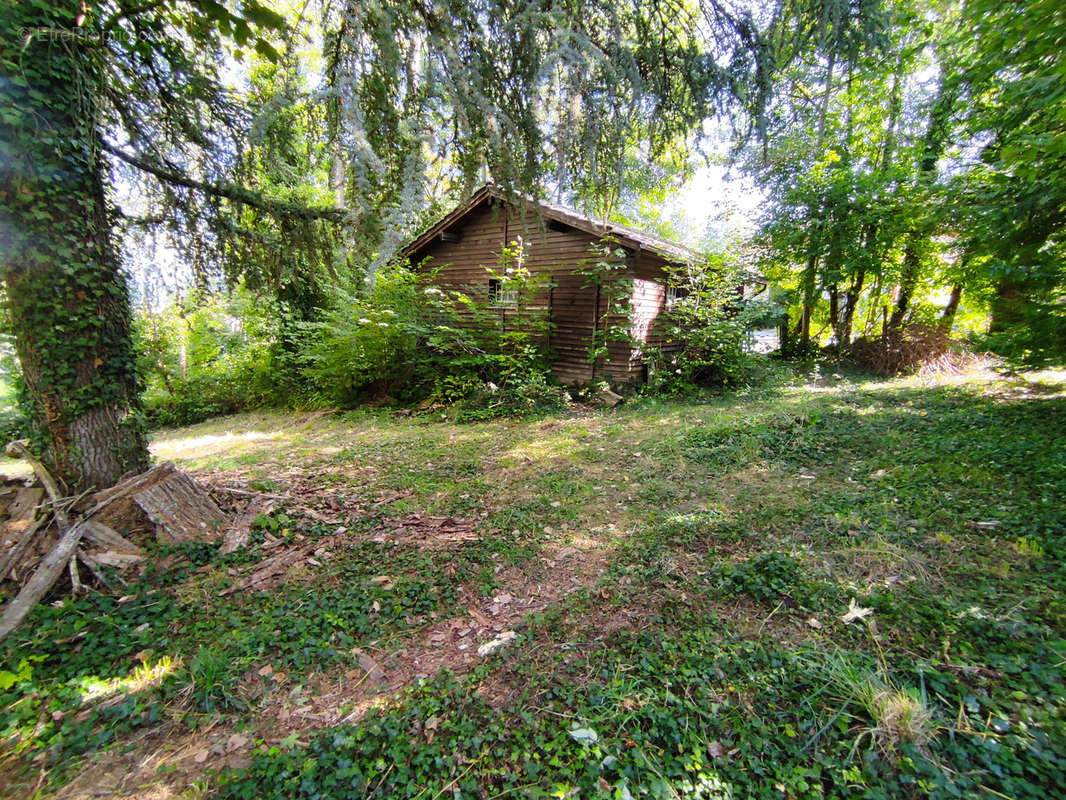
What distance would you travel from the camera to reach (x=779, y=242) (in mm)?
11641

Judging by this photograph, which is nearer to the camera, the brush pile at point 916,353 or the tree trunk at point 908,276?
the brush pile at point 916,353

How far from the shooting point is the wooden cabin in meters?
9.76

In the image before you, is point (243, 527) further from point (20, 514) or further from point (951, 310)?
point (951, 310)

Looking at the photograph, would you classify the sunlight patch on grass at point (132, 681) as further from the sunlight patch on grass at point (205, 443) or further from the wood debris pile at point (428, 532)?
the sunlight patch on grass at point (205, 443)

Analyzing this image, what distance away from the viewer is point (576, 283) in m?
10.3

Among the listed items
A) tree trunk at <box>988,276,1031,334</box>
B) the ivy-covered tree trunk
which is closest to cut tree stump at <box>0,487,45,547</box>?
the ivy-covered tree trunk

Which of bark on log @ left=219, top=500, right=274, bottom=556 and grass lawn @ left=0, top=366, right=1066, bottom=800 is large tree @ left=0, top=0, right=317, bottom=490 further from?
grass lawn @ left=0, top=366, right=1066, bottom=800

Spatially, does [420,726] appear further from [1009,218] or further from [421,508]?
[1009,218]

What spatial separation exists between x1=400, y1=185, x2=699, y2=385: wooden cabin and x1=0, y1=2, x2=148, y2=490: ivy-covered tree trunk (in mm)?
6824

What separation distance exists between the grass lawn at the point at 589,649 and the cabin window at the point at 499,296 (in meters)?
7.15

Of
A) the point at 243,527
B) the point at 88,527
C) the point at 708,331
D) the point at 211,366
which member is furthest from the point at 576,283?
the point at 211,366

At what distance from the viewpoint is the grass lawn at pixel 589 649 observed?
1.77 m

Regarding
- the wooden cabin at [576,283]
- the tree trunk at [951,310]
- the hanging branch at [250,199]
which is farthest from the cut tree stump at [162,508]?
the tree trunk at [951,310]

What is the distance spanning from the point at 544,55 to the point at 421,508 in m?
4.06
